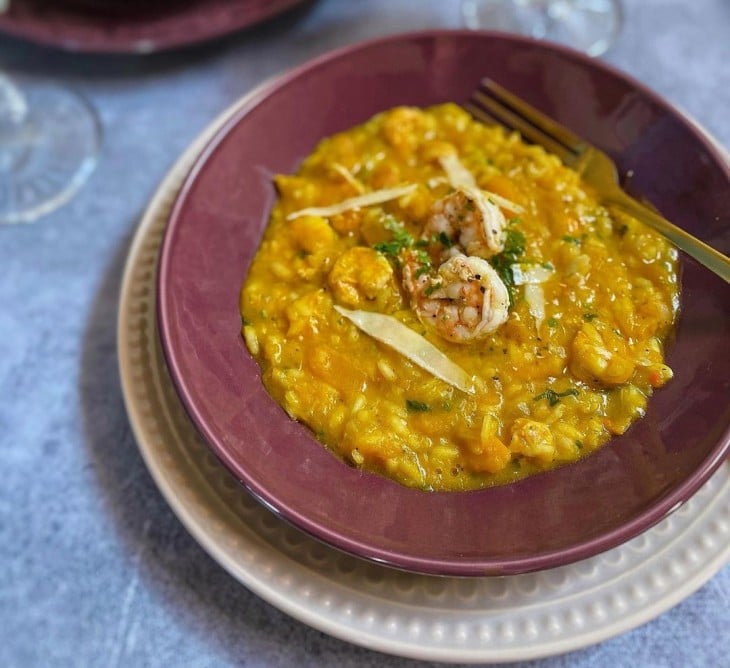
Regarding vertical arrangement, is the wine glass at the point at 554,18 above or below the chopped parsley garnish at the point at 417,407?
above

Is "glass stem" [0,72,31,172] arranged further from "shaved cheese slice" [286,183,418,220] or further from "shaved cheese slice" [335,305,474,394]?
"shaved cheese slice" [335,305,474,394]

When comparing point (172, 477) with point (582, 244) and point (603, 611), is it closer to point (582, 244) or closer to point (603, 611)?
point (603, 611)

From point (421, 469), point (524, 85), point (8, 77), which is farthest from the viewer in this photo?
point (8, 77)

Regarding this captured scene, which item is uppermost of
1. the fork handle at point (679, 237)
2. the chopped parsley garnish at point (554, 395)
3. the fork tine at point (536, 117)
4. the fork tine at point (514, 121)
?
the fork handle at point (679, 237)

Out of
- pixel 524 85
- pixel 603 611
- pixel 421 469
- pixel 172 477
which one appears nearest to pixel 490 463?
pixel 421 469

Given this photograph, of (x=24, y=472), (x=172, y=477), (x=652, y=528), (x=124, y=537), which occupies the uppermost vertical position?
(x=652, y=528)

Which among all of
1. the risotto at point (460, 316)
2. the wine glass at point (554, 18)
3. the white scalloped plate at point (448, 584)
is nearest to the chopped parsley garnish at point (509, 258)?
the risotto at point (460, 316)

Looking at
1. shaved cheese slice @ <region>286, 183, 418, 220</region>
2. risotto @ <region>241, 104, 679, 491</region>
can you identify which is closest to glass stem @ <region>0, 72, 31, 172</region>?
risotto @ <region>241, 104, 679, 491</region>

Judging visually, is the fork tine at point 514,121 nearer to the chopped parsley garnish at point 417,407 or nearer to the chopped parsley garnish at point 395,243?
the chopped parsley garnish at point 395,243
